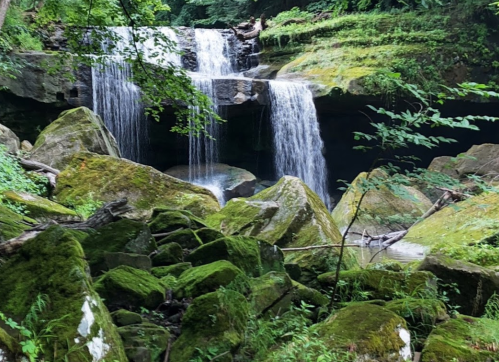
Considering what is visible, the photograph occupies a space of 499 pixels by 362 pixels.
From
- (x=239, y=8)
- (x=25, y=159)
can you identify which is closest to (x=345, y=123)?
(x=239, y=8)

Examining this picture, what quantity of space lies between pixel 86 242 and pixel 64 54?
2.45 meters

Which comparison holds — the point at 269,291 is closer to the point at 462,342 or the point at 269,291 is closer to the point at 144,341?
the point at 144,341

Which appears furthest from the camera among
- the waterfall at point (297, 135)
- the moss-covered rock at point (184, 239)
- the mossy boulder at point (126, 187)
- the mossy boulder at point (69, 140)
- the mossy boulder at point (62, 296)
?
the waterfall at point (297, 135)

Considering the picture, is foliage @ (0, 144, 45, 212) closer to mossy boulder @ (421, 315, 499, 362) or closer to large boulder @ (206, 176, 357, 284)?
large boulder @ (206, 176, 357, 284)

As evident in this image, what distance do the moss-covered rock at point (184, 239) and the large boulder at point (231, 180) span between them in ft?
31.5

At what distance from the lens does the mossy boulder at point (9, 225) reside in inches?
137

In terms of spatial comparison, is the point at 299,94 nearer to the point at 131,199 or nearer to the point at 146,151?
the point at 146,151

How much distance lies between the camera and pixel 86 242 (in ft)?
11.9

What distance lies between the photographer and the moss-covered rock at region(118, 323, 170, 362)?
2.42 m

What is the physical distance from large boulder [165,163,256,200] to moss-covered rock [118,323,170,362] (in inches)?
451

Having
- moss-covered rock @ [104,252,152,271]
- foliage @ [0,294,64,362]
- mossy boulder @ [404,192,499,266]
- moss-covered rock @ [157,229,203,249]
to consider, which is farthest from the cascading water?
foliage @ [0,294,64,362]

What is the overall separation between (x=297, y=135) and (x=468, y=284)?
12035 mm

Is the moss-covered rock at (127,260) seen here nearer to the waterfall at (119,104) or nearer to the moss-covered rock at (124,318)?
the moss-covered rock at (124,318)

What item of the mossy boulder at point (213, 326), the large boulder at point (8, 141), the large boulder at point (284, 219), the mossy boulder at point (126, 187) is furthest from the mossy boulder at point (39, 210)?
the large boulder at point (8, 141)
